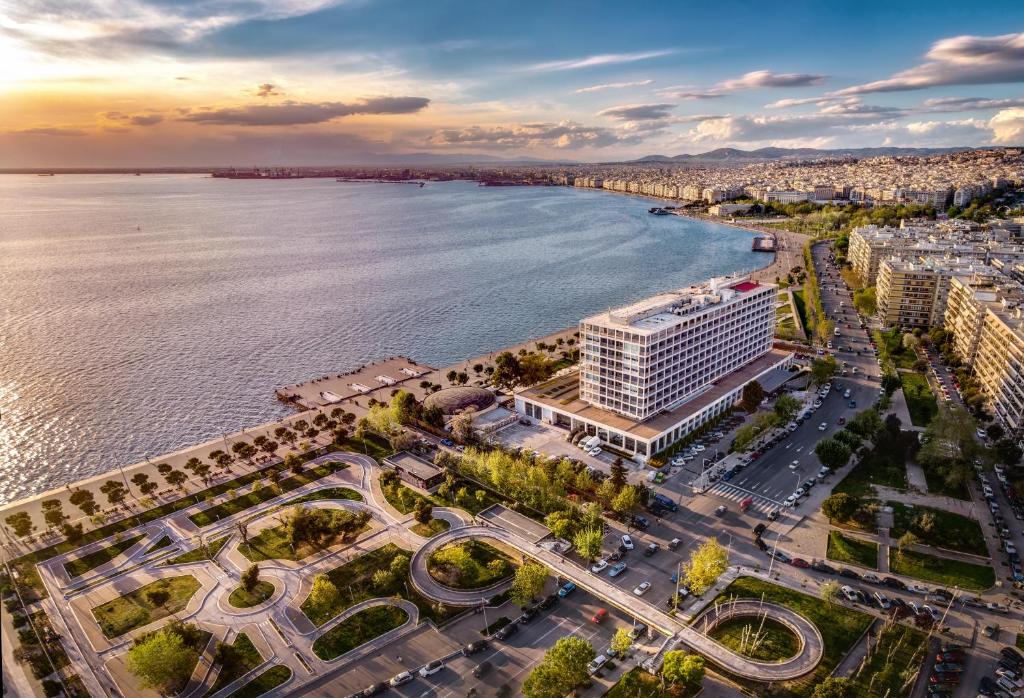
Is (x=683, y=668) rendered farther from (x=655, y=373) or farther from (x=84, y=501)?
(x=84, y=501)

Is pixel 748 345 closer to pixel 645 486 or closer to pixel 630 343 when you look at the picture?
pixel 630 343

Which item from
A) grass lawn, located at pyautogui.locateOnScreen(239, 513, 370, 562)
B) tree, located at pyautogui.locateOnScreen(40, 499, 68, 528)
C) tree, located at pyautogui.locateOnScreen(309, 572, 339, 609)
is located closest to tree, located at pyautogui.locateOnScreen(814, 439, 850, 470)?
grass lawn, located at pyautogui.locateOnScreen(239, 513, 370, 562)

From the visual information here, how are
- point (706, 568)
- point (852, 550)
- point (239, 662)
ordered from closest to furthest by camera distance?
1. point (239, 662)
2. point (706, 568)
3. point (852, 550)

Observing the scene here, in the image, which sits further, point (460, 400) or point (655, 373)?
point (460, 400)

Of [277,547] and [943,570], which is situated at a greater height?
[277,547]

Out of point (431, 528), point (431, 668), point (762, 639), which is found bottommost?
point (431, 668)

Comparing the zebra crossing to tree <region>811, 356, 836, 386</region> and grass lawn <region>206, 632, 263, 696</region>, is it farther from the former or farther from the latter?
grass lawn <region>206, 632, 263, 696</region>

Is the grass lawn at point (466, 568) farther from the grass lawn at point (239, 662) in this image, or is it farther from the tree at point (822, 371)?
the tree at point (822, 371)

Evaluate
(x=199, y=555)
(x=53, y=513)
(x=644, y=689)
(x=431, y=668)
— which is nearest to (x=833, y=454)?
(x=644, y=689)

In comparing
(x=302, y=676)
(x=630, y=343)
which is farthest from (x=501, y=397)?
(x=302, y=676)
